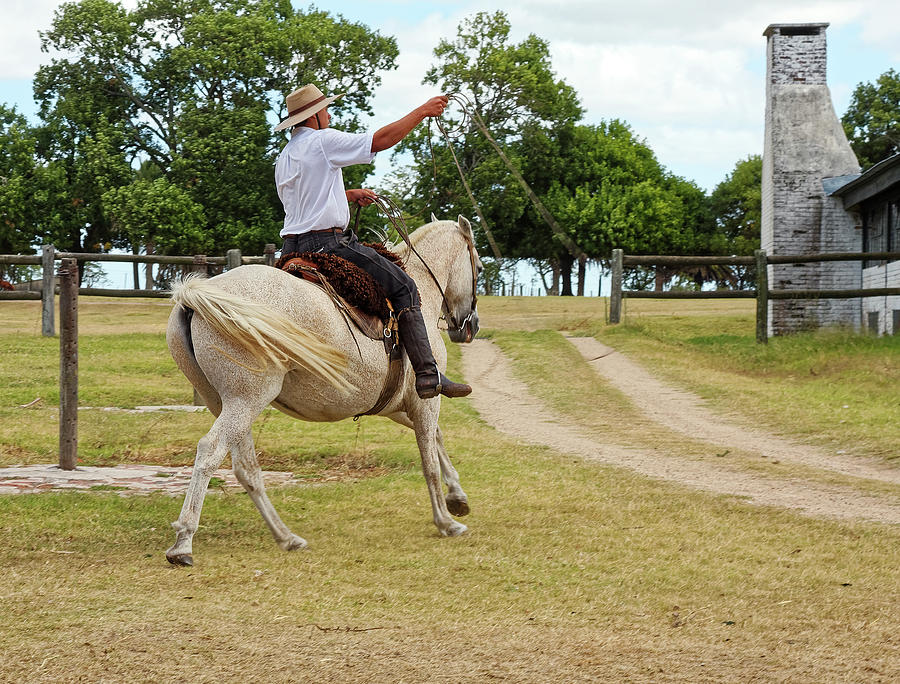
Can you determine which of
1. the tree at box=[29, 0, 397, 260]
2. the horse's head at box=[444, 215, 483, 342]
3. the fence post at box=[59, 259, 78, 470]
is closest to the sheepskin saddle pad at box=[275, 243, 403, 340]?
the horse's head at box=[444, 215, 483, 342]

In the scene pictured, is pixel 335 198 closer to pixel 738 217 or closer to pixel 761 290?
pixel 761 290

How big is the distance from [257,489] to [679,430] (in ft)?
24.7

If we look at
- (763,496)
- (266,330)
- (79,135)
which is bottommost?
(763,496)

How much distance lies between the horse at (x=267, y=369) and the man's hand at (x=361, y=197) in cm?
100

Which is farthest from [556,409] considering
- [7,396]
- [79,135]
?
[79,135]

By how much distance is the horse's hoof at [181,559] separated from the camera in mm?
5199

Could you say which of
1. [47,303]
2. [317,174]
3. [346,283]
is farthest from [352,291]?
[47,303]

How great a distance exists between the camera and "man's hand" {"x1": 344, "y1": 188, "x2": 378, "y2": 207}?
673 centimetres

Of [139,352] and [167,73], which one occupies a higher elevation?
[167,73]

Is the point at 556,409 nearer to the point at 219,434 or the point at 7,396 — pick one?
the point at 7,396

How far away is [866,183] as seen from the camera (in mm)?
21875

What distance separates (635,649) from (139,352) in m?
16.5

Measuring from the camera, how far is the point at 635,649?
13.2ft

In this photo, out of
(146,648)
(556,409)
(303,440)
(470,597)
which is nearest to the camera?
(146,648)
